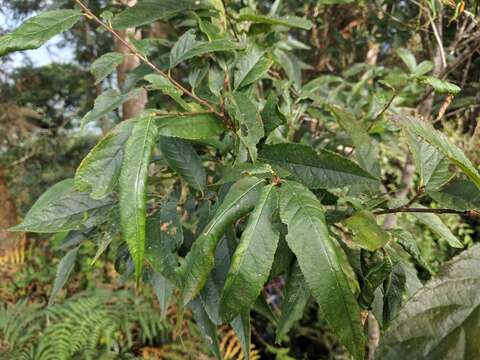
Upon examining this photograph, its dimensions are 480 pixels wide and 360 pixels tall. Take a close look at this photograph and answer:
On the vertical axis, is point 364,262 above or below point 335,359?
above

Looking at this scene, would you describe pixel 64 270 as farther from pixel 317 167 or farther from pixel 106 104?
pixel 317 167

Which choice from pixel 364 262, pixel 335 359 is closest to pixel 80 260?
Answer: pixel 335 359

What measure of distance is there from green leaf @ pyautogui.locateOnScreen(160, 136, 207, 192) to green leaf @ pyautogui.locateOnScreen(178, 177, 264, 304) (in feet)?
0.62

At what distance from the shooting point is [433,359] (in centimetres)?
33

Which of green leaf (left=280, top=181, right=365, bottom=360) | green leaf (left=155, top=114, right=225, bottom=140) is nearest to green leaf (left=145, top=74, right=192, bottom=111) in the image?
green leaf (left=155, top=114, right=225, bottom=140)

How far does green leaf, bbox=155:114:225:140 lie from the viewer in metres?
0.51

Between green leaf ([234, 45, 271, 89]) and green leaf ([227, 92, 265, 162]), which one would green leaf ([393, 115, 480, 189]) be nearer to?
green leaf ([227, 92, 265, 162])

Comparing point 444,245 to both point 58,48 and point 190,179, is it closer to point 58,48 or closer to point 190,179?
point 190,179

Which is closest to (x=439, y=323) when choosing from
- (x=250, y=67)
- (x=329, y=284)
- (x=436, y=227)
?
(x=329, y=284)

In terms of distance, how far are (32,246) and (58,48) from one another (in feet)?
7.66

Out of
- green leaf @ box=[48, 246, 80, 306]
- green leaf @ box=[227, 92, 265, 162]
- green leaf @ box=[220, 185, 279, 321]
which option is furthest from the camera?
green leaf @ box=[48, 246, 80, 306]

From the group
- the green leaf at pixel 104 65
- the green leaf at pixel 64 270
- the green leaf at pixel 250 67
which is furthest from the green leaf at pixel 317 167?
the green leaf at pixel 64 270

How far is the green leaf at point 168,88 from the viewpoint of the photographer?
56cm

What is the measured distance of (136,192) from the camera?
16.3 inches
